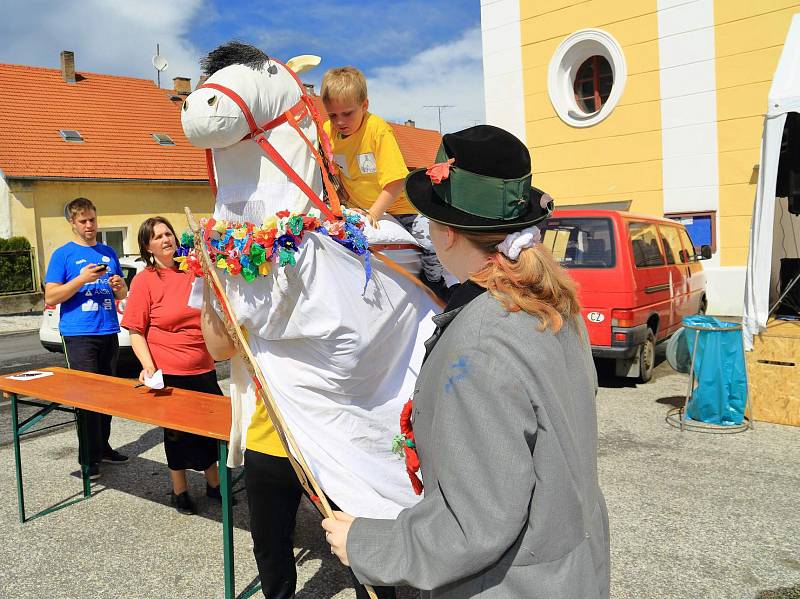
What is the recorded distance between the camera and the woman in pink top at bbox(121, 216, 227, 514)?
14.2 feet

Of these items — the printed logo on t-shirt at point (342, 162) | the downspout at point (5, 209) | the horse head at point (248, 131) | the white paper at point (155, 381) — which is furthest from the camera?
the downspout at point (5, 209)

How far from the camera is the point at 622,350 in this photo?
23.2ft

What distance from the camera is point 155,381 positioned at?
4.22m

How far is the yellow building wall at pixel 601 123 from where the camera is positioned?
1248cm

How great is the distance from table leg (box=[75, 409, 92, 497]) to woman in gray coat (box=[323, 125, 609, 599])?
3860 millimetres

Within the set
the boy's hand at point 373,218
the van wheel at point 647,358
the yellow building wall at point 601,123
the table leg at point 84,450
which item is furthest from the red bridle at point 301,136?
the yellow building wall at point 601,123

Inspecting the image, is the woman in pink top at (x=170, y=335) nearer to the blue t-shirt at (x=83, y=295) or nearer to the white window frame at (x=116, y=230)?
the blue t-shirt at (x=83, y=295)

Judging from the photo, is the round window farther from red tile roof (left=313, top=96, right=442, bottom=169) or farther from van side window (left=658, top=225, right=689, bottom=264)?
red tile roof (left=313, top=96, right=442, bottom=169)

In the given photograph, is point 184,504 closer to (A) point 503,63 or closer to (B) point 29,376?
(B) point 29,376

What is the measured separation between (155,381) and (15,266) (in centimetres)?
1690

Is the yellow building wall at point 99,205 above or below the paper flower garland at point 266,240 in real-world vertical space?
above

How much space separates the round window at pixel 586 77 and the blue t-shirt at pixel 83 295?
10549mm

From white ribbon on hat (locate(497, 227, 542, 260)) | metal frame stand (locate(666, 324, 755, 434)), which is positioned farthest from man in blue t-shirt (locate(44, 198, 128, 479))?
metal frame stand (locate(666, 324, 755, 434))

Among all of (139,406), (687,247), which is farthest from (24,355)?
(687,247)
